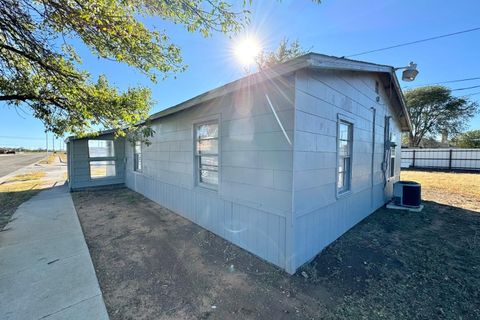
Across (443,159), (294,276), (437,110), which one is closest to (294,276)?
(294,276)

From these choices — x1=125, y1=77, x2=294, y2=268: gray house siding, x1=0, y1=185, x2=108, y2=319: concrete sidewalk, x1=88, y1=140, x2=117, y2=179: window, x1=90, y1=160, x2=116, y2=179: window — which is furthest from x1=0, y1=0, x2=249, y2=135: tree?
x1=90, y1=160, x2=116, y2=179: window

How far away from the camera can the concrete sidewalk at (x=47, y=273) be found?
2.18m

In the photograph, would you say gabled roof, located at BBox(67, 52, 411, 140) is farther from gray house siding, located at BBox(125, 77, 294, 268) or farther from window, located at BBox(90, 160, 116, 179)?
window, located at BBox(90, 160, 116, 179)

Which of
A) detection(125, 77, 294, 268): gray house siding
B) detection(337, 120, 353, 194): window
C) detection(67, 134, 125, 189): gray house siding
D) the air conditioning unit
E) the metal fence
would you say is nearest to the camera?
detection(125, 77, 294, 268): gray house siding

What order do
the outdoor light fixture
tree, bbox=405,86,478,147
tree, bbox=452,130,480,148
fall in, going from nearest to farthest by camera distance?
the outdoor light fixture, tree, bbox=405,86,478,147, tree, bbox=452,130,480,148

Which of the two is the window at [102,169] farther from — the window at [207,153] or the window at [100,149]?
the window at [207,153]

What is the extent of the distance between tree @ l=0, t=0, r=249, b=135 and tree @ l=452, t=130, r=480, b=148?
110 ft

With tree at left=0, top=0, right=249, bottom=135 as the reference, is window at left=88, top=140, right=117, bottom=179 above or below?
below

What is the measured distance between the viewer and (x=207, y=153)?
4.55 meters

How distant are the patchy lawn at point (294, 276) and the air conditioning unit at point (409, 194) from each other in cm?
124

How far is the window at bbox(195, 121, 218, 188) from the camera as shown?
4375mm

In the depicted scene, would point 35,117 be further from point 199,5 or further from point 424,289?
point 424,289

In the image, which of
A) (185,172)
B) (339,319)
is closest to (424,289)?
(339,319)

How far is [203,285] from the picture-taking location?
2.67m
